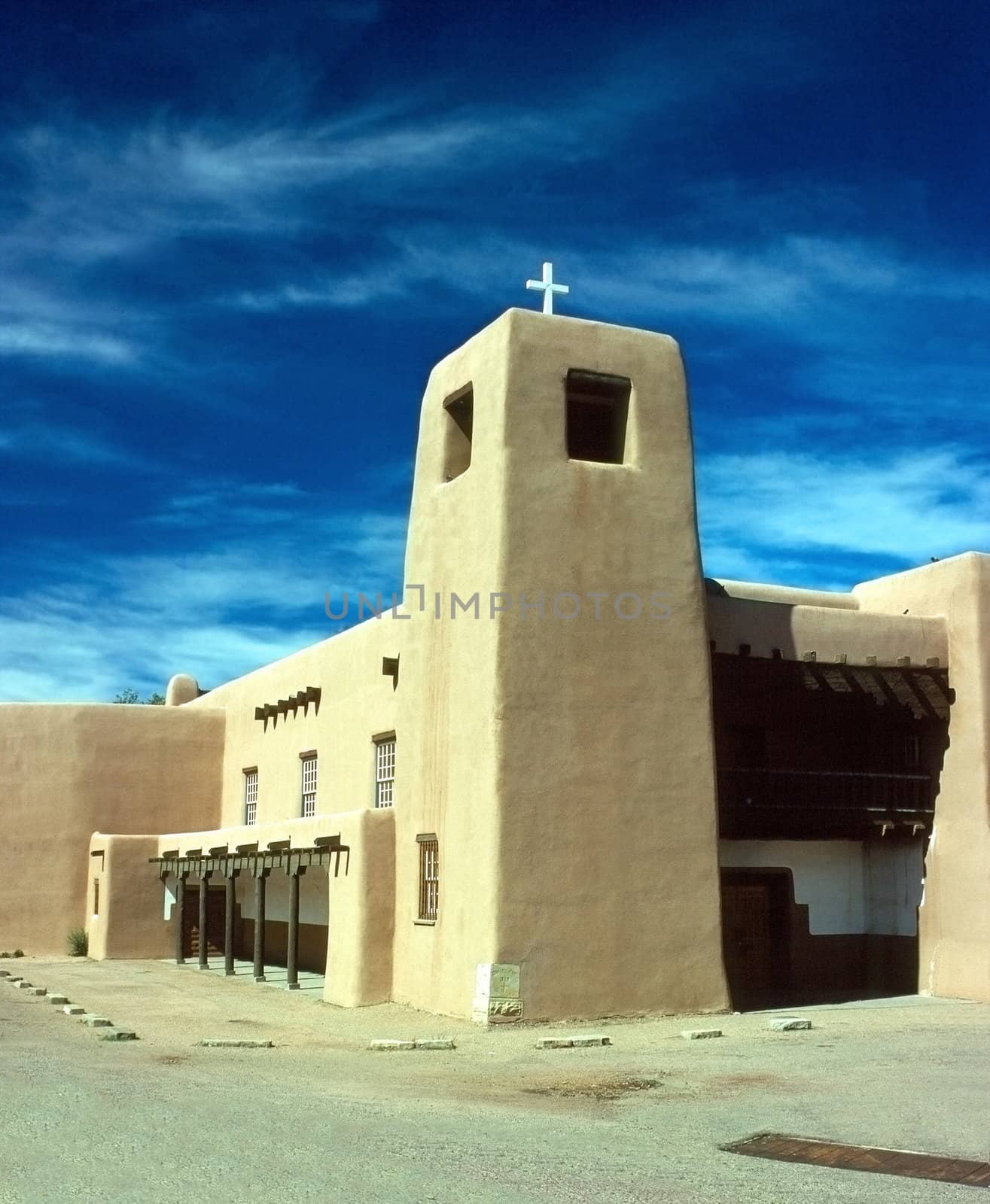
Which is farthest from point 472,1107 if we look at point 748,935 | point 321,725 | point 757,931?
point 321,725

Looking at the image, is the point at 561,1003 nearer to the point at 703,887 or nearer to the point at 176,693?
the point at 703,887

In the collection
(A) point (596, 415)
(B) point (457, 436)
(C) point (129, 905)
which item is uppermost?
(A) point (596, 415)

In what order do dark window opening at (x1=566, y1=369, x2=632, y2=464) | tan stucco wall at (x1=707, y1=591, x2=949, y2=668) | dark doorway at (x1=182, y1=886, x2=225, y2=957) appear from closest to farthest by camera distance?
dark window opening at (x1=566, y1=369, x2=632, y2=464) → tan stucco wall at (x1=707, y1=591, x2=949, y2=668) → dark doorway at (x1=182, y1=886, x2=225, y2=957)

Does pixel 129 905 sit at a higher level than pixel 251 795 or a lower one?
lower

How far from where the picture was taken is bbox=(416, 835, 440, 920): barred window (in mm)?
18812

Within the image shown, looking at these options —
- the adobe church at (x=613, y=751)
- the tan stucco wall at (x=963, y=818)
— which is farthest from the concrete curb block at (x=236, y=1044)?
the tan stucco wall at (x=963, y=818)

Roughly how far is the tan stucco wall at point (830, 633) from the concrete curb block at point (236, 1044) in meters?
9.18

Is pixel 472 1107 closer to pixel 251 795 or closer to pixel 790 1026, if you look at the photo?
pixel 790 1026

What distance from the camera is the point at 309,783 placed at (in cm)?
2697

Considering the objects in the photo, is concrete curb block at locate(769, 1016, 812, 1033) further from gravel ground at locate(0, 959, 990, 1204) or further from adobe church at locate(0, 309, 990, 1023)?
adobe church at locate(0, 309, 990, 1023)

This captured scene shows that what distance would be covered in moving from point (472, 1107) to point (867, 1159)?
3.42 meters

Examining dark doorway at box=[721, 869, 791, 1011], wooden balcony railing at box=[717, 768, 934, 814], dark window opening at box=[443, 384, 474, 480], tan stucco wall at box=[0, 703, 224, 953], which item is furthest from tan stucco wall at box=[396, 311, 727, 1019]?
tan stucco wall at box=[0, 703, 224, 953]

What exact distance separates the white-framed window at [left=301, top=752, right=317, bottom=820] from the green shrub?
714 cm

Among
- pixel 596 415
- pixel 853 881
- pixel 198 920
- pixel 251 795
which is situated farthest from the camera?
pixel 251 795
